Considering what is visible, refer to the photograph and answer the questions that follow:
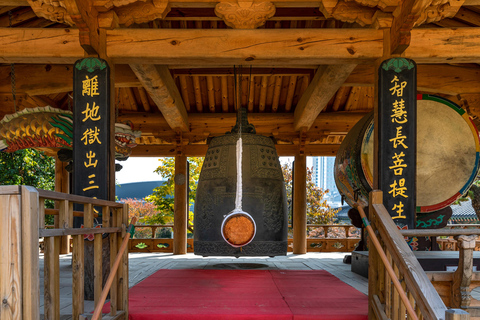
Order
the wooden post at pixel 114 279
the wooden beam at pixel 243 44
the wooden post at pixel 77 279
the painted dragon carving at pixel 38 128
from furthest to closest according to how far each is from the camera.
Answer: the painted dragon carving at pixel 38 128 < the wooden beam at pixel 243 44 < the wooden post at pixel 114 279 < the wooden post at pixel 77 279

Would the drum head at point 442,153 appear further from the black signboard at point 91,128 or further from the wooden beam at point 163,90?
the black signboard at point 91,128

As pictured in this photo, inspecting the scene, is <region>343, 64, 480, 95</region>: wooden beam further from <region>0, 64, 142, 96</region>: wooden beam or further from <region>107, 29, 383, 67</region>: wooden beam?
<region>0, 64, 142, 96</region>: wooden beam

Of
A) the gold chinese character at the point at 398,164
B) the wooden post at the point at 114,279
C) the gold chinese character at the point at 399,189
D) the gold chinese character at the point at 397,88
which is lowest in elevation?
the wooden post at the point at 114,279

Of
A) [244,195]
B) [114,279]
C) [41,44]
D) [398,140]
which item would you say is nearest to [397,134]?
[398,140]

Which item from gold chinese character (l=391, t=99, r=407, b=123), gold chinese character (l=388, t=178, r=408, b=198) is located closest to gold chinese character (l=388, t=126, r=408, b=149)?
gold chinese character (l=391, t=99, r=407, b=123)

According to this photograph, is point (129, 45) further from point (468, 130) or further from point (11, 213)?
point (468, 130)

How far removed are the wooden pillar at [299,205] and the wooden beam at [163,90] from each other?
2.45m

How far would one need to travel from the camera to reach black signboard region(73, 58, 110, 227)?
3.47 meters

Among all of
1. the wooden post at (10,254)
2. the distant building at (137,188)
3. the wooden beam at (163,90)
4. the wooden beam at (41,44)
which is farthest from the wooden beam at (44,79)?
the distant building at (137,188)

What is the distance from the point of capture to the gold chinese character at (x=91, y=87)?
3.54 meters

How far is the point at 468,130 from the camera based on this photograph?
4.40m

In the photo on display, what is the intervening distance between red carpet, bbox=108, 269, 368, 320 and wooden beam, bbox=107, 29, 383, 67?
2051mm

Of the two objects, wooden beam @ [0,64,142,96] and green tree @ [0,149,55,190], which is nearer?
wooden beam @ [0,64,142,96]

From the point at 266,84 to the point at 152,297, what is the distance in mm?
4706
